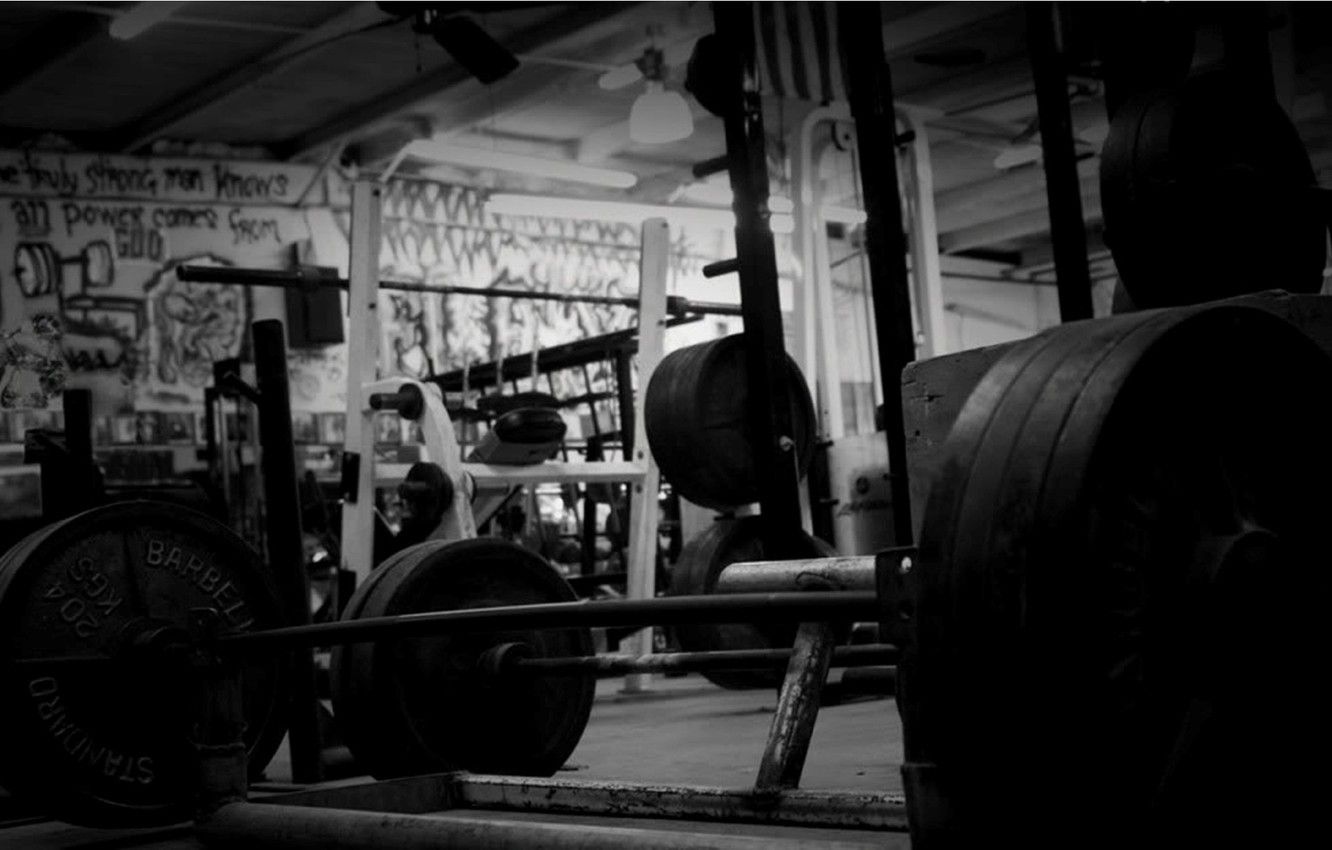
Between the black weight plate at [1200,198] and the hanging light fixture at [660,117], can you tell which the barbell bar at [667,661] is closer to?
the black weight plate at [1200,198]

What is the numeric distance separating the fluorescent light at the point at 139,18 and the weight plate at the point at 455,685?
16.8 feet

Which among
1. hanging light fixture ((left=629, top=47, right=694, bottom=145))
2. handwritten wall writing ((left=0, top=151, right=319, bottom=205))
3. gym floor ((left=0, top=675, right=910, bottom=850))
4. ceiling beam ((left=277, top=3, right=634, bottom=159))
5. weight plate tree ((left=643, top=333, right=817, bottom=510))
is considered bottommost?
gym floor ((left=0, top=675, right=910, bottom=850))

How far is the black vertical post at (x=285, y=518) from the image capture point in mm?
3143

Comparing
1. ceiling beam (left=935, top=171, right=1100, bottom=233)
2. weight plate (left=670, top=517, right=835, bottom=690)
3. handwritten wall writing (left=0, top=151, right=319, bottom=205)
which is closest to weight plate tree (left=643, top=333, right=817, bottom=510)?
weight plate (left=670, top=517, right=835, bottom=690)

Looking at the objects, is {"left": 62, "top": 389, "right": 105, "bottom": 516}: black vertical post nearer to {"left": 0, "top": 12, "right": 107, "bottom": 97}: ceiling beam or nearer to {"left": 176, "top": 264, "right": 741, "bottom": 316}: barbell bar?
{"left": 176, "top": 264, "right": 741, "bottom": 316}: barbell bar

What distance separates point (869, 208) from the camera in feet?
10.0

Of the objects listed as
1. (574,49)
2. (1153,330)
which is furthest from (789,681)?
(574,49)

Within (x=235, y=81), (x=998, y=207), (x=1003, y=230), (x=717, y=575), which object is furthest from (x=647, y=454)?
(x=1003, y=230)

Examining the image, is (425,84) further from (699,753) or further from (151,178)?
(699,753)

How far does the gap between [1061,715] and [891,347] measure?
186 centimetres

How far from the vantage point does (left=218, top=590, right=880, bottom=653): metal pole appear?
1.48m

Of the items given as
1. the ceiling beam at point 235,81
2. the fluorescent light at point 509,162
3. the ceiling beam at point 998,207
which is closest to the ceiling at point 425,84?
the ceiling beam at point 235,81

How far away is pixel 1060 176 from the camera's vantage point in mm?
2857

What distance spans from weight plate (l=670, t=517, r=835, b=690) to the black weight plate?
6.79 feet
